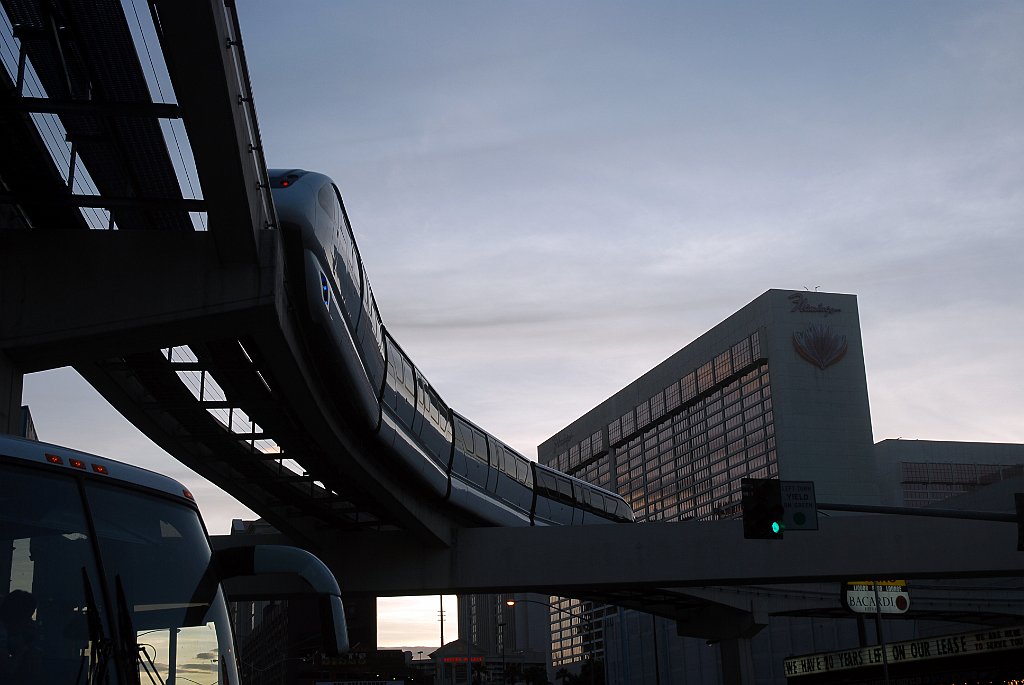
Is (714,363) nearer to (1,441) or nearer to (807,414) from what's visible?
(807,414)

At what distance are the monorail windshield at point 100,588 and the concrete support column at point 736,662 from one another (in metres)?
54.9

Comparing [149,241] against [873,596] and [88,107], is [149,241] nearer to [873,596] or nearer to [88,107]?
[88,107]

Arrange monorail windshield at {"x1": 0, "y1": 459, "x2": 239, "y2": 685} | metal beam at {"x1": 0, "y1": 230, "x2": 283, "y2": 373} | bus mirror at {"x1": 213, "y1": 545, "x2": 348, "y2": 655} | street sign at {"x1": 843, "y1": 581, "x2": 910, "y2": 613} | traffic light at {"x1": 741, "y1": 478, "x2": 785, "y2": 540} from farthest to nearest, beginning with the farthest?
street sign at {"x1": 843, "y1": 581, "x2": 910, "y2": 613}
traffic light at {"x1": 741, "y1": 478, "x2": 785, "y2": 540}
metal beam at {"x1": 0, "y1": 230, "x2": 283, "y2": 373}
bus mirror at {"x1": 213, "y1": 545, "x2": 348, "y2": 655}
monorail windshield at {"x1": 0, "y1": 459, "x2": 239, "y2": 685}

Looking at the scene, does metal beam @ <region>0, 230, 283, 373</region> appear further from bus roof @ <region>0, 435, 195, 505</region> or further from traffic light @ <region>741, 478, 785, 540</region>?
traffic light @ <region>741, 478, 785, 540</region>

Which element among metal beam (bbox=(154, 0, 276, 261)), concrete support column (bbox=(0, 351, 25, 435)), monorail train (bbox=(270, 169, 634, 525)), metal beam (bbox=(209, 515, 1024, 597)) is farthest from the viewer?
metal beam (bbox=(209, 515, 1024, 597))

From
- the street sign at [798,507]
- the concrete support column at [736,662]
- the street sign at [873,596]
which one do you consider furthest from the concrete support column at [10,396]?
the concrete support column at [736,662]

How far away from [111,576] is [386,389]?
1809 centimetres

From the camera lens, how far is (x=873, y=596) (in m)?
55.9

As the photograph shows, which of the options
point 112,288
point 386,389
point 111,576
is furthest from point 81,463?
point 386,389

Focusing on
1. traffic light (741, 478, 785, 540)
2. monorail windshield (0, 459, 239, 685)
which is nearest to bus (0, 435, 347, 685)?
monorail windshield (0, 459, 239, 685)

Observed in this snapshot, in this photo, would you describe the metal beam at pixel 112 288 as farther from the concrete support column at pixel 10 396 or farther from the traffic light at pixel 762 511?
the traffic light at pixel 762 511

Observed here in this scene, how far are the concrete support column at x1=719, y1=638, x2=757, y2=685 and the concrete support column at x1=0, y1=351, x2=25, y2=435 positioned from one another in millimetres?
49451

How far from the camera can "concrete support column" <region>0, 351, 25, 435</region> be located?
14352 mm

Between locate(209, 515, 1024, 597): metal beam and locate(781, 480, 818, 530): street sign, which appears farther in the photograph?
locate(209, 515, 1024, 597): metal beam
